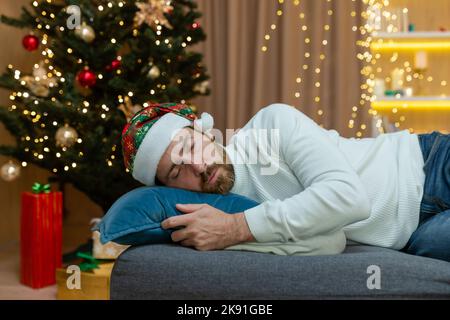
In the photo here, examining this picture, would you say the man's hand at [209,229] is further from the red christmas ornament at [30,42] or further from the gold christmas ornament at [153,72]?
the red christmas ornament at [30,42]

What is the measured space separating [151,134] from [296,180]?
1.24 feet

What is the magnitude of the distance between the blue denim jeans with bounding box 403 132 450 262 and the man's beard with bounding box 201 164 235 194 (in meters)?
0.48

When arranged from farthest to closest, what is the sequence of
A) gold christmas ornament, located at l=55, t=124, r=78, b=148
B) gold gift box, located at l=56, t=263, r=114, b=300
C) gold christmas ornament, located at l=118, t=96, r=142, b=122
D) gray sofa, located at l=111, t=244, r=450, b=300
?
gold christmas ornament, located at l=118, t=96, r=142, b=122
gold christmas ornament, located at l=55, t=124, r=78, b=148
gold gift box, located at l=56, t=263, r=114, b=300
gray sofa, located at l=111, t=244, r=450, b=300

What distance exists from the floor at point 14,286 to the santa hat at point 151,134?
1.22m

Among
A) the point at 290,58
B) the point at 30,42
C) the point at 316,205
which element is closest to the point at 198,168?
the point at 316,205

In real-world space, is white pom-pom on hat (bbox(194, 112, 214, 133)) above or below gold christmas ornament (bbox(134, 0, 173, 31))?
below

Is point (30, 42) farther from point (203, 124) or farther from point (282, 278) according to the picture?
point (282, 278)

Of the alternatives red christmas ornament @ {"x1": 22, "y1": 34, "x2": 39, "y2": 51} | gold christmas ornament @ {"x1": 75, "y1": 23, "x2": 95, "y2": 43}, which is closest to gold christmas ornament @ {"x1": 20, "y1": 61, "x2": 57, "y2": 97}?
red christmas ornament @ {"x1": 22, "y1": 34, "x2": 39, "y2": 51}

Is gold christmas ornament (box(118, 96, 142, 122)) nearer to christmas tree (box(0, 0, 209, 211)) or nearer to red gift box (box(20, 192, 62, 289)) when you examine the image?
christmas tree (box(0, 0, 209, 211))

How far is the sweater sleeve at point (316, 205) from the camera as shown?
3.86ft

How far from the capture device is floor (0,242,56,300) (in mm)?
2314

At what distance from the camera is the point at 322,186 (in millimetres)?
1185

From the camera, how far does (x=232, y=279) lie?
1.11 m
